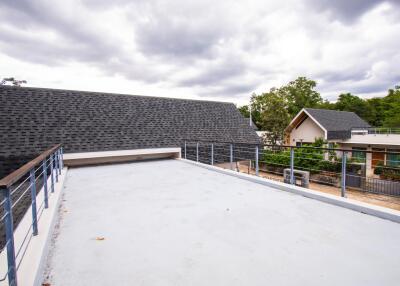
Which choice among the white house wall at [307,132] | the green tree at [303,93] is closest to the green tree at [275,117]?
the white house wall at [307,132]

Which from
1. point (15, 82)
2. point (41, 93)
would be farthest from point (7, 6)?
point (15, 82)

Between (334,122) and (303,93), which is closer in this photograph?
(334,122)

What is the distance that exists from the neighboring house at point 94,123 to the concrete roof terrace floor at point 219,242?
537 cm

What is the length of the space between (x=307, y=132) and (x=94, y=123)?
1691 centimetres

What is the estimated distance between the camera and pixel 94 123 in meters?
10.1

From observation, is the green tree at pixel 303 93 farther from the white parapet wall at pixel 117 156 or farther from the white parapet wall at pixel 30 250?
the white parapet wall at pixel 30 250

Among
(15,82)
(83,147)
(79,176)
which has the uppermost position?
(15,82)

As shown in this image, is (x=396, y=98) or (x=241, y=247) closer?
(x=241, y=247)

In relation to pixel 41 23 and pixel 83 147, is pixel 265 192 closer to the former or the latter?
pixel 83 147

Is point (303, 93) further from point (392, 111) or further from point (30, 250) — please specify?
point (30, 250)

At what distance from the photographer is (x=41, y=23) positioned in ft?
26.0

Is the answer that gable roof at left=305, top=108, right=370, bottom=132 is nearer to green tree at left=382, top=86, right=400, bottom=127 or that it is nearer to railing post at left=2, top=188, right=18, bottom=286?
green tree at left=382, top=86, right=400, bottom=127

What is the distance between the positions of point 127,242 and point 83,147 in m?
7.66

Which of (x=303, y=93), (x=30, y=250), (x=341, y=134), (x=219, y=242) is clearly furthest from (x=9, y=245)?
(x=303, y=93)
